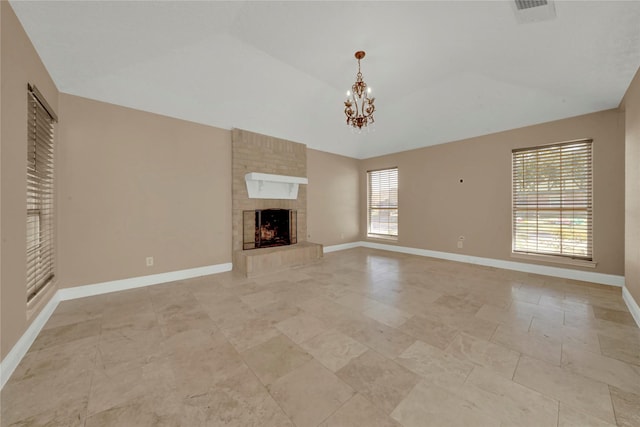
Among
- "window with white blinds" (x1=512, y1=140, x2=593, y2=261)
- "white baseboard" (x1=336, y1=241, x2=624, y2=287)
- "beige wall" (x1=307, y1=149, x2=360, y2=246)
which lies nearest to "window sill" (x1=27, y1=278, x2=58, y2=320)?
"beige wall" (x1=307, y1=149, x2=360, y2=246)

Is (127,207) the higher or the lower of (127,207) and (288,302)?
the higher

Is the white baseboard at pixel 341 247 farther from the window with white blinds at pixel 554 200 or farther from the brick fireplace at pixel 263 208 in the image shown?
the window with white blinds at pixel 554 200

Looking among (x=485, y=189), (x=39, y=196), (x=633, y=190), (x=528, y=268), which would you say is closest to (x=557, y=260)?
(x=528, y=268)

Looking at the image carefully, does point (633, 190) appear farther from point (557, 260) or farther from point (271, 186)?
point (271, 186)

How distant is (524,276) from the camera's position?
403 centimetres

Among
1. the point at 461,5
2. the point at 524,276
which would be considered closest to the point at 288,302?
the point at 461,5

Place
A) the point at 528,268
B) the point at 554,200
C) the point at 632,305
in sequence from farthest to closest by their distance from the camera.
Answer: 1. the point at 528,268
2. the point at 554,200
3. the point at 632,305

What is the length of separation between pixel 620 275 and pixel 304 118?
227 inches

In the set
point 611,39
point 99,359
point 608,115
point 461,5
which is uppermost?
point 461,5

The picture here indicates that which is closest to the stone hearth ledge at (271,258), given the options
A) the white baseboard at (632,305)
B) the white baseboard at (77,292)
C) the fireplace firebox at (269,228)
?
the fireplace firebox at (269,228)

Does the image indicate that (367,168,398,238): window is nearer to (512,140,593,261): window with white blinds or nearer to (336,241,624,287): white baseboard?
(336,241,624,287): white baseboard

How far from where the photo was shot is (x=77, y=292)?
312 centimetres

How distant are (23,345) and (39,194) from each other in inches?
59.2

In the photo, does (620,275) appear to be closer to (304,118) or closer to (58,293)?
(304,118)
